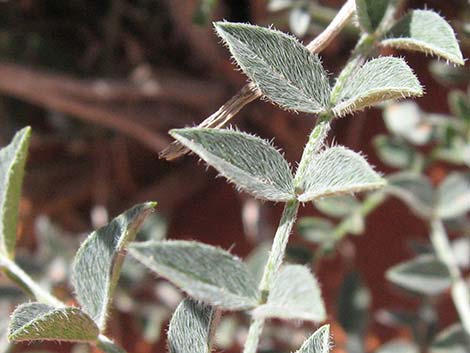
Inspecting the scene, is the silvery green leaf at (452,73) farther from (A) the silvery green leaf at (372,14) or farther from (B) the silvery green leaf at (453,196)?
(A) the silvery green leaf at (372,14)

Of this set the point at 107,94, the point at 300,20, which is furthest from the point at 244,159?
the point at 107,94

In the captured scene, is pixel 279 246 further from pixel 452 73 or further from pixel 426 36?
pixel 452 73

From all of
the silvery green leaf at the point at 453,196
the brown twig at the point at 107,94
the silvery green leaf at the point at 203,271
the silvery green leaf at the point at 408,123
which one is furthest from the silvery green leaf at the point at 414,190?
the brown twig at the point at 107,94

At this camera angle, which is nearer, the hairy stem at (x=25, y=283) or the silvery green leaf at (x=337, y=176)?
the silvery green leaf at (x=337, y=176)

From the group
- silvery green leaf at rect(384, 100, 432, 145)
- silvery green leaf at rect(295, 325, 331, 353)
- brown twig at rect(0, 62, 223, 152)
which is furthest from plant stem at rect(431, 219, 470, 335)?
brown twig at rect(0, 62, 223, 152)

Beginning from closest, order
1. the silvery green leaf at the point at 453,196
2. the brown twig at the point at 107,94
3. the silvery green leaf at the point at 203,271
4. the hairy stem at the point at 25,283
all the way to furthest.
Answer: the silvery green leaf at the point at 203,271 → the hairy stem at the point at 25,283 → the silvery green leaf at the point at 453,196 → the brown twig at the point at 107,94

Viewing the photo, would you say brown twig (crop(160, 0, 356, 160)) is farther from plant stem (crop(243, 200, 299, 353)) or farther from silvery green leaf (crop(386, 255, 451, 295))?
silvery green leaf (crop(386, 255, 451, 295))
